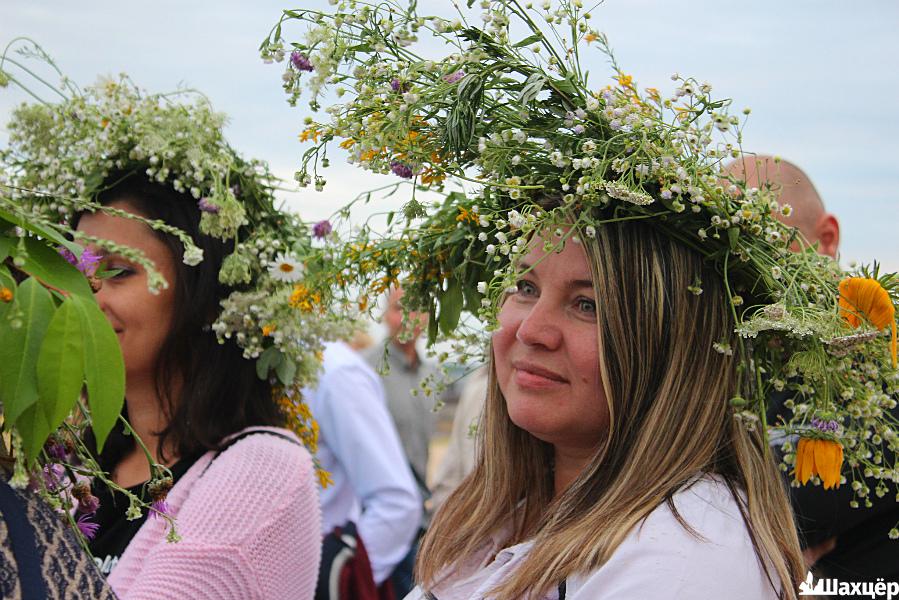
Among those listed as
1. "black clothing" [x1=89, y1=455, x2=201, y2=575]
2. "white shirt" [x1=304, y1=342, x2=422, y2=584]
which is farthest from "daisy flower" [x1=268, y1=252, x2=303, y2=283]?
"white shirt" [x1=304, y1=342, x2=422, y2=584]

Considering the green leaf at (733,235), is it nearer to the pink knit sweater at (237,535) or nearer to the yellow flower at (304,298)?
the yellow flower at (304,298)

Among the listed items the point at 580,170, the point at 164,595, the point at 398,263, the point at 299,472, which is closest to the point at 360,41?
the point at 580,170

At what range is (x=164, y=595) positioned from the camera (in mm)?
1848

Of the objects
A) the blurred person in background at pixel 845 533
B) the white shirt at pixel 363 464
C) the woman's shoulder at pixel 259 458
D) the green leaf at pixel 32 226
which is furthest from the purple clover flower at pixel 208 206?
the white shirt at pixel 363 464

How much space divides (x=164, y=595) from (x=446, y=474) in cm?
304

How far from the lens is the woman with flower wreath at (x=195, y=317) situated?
2.07 metres

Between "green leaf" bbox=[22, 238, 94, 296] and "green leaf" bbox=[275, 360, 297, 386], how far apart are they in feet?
4.01

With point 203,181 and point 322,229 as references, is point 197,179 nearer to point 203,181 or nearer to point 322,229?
point 203,181

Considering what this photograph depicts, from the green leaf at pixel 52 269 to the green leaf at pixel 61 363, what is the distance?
0.07 meters

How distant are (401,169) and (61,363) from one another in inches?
35.2

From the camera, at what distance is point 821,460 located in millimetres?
1636

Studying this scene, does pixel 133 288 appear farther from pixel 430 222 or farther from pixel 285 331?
pixel 430 222

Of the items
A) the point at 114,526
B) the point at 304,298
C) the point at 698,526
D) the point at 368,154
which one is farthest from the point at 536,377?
the point at 114,526

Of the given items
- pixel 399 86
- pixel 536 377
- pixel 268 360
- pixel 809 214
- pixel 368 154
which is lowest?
pixel 268 360
